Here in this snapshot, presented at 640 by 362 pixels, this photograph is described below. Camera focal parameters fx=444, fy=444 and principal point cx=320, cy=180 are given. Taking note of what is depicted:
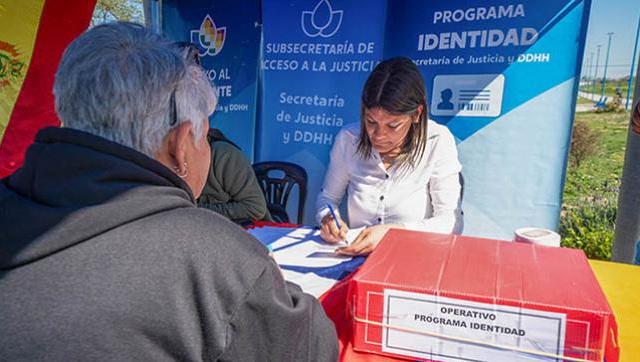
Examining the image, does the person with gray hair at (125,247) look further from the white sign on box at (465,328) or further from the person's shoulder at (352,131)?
the person's shoulder at (352,131)

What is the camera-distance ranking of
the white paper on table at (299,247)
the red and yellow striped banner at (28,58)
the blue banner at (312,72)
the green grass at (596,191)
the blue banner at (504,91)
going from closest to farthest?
1. the white paper on table at (299,247)
2. the blue banner at (504,91)
3. the blue banner at (312,72)
4. the red and yellow striped banner at (28,58)
5. the green grass at (596,191)

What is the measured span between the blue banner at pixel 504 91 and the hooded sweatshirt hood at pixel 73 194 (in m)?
2.52

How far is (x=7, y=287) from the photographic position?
26.0 inches

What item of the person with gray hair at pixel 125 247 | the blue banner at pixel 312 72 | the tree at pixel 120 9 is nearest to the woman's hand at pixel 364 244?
the person with gray hair at pixel 125 247

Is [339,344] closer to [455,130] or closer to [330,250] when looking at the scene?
[330,250]

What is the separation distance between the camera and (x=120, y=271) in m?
0.65

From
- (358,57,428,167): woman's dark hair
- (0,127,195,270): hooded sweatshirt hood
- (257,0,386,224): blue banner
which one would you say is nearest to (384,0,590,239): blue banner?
(257,0,386,224): blue banner

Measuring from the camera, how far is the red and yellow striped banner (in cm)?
346

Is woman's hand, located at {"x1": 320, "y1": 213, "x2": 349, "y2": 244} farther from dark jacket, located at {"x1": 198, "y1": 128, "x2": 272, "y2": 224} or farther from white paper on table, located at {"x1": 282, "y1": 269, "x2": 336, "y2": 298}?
dark jacket, located at {"x1": 198, "y1": 128, "x2": 272, "y2": 224}

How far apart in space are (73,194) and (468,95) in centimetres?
265

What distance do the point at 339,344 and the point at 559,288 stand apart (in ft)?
1.41

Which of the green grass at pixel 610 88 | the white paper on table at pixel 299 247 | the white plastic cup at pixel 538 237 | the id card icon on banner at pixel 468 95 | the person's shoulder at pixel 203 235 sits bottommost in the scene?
the white paper on table at pixel 299 247

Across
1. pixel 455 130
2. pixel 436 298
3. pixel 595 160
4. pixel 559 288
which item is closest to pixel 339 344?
pixel 436 298

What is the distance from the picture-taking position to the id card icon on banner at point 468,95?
2.80 m
